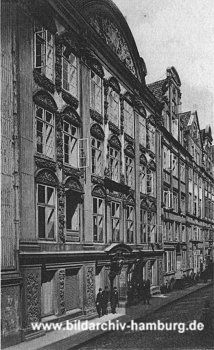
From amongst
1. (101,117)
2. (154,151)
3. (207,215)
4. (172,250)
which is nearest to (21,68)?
(101,117)

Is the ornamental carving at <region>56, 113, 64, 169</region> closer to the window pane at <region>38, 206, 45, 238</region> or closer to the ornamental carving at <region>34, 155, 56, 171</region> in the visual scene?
the ornamental carving at <region>34, 155, 56, 171</region>

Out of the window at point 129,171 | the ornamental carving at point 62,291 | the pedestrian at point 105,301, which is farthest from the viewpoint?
the window at point 129,171

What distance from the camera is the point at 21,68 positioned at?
11.6m

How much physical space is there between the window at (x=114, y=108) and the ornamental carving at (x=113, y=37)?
1.70m

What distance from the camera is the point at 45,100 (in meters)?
12.9

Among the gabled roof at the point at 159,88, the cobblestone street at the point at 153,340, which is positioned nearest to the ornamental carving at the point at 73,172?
the cobblestone street at the point at 153,340

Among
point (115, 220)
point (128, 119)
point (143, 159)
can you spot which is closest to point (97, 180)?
point (115, 220)

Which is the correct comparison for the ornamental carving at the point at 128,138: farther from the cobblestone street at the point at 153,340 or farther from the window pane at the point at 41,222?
the cobblestone street at the point at 153,340

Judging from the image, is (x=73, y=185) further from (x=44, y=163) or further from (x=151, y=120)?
(x=151, y=120)

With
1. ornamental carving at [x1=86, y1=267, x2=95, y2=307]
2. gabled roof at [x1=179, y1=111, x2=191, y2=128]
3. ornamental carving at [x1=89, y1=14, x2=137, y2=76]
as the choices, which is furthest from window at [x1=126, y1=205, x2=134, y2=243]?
gabled roof at [x1=179, y1=111, x2=191, y2=128]

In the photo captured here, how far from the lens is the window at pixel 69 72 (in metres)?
14.4

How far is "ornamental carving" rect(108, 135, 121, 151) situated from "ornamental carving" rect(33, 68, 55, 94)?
527 centimetres

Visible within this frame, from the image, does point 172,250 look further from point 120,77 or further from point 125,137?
point 120,77

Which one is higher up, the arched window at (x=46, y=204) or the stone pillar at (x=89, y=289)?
the arched window at (x=46, y=204)
